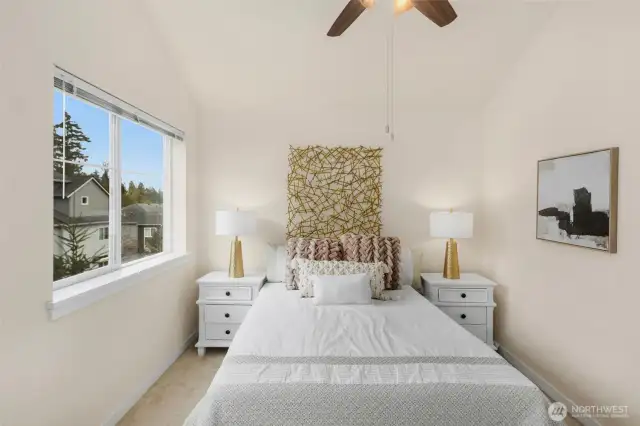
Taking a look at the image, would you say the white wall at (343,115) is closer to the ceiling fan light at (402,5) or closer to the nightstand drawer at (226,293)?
the nightstand drawer at (226,293)

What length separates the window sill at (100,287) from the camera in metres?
1.69

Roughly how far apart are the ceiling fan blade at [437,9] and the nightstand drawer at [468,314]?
2.19 m

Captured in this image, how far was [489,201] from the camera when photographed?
345 centimetres

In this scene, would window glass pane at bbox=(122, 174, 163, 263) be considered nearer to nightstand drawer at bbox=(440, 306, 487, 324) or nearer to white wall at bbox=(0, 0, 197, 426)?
white wall at bbox=(0, 0, 197, 426)

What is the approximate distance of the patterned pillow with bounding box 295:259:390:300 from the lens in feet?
8.92

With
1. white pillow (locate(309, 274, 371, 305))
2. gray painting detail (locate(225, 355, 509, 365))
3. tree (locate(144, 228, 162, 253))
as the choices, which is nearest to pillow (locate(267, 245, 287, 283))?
white pillow (locate(309, 274, 371, 305))

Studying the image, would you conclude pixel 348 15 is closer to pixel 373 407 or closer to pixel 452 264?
pixel 373 407

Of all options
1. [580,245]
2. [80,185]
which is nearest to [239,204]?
[80,185]

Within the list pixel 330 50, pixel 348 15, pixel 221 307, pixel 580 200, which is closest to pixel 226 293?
pixel 221 307

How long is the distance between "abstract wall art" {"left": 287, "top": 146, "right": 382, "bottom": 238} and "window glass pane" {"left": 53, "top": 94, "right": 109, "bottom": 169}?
162 centimetres

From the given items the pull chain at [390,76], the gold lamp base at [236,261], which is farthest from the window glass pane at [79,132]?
the pull chain at [390,76]

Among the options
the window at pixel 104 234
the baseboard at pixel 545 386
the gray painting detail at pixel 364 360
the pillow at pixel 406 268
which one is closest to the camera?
the gray painting detail at pixel 364 360

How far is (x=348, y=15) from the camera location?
1954 millimetres

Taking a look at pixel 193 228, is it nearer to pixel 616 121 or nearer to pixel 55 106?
pixel 55 106
